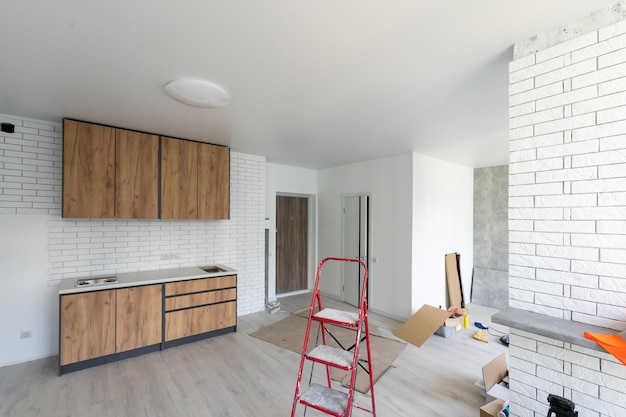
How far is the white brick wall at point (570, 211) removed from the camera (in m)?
1.41

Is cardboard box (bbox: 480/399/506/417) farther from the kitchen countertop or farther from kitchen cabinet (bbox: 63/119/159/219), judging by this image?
kitchen cabinet (bbox: 63/119/159/219)

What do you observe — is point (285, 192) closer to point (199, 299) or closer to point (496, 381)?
point (199, 299)

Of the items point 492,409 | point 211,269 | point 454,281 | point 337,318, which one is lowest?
point 492,409

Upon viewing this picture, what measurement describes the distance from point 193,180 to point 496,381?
4196 millimetres

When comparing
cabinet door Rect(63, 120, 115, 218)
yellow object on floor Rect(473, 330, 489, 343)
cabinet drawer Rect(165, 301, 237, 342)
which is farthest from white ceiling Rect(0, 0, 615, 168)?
yellow object on floor Rect(473, 330, 489, 343)

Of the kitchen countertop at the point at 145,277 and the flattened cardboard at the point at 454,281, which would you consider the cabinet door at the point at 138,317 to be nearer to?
the kitchen countertop at the point at 145,277

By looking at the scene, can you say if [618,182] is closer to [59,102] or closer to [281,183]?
[59,102]

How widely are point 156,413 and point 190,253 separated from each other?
2.28 metres

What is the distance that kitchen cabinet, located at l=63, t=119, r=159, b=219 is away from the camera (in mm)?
3088

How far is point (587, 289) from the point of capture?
1.48 meters

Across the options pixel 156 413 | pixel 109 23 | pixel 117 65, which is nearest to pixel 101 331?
pixel 156 413

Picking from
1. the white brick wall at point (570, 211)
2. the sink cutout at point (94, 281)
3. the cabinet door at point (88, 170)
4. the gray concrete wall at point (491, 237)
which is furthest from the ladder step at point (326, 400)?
the gray concrete wall at point (491, 237)

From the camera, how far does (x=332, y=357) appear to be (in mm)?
1942

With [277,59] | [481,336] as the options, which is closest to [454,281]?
[481,336]
